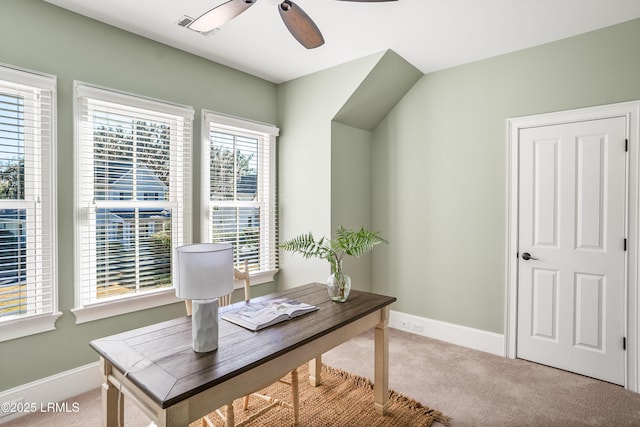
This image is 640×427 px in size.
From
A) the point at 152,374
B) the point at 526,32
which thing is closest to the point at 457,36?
the point at 526,32

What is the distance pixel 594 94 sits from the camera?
2.75 m

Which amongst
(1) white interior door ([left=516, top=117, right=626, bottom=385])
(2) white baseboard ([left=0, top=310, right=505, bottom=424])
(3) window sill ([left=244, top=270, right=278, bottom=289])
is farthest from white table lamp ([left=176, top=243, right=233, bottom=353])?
(1) white interior door ([left=516, top=117, right=626, bottom=385])

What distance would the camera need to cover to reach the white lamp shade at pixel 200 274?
1.35m

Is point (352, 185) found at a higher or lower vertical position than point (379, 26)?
lower

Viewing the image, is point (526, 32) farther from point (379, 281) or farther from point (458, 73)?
point (379, 281)

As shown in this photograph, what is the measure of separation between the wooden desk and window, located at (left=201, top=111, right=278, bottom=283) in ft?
5.64

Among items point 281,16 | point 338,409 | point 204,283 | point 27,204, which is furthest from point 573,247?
point 27,204

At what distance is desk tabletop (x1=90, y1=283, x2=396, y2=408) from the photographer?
1.24 meters

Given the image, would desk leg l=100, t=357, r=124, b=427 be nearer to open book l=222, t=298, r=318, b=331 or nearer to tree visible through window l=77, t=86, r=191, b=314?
open book l=222, t=298, r=318, b=331

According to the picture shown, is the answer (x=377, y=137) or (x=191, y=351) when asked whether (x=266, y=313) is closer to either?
(x=191, y=351)

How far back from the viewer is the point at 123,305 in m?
2.72

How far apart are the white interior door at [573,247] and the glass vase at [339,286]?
1.88m

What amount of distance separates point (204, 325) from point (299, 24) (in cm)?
169

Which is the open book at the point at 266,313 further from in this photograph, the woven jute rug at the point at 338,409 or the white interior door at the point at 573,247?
the white interior door at the point at 573,247
